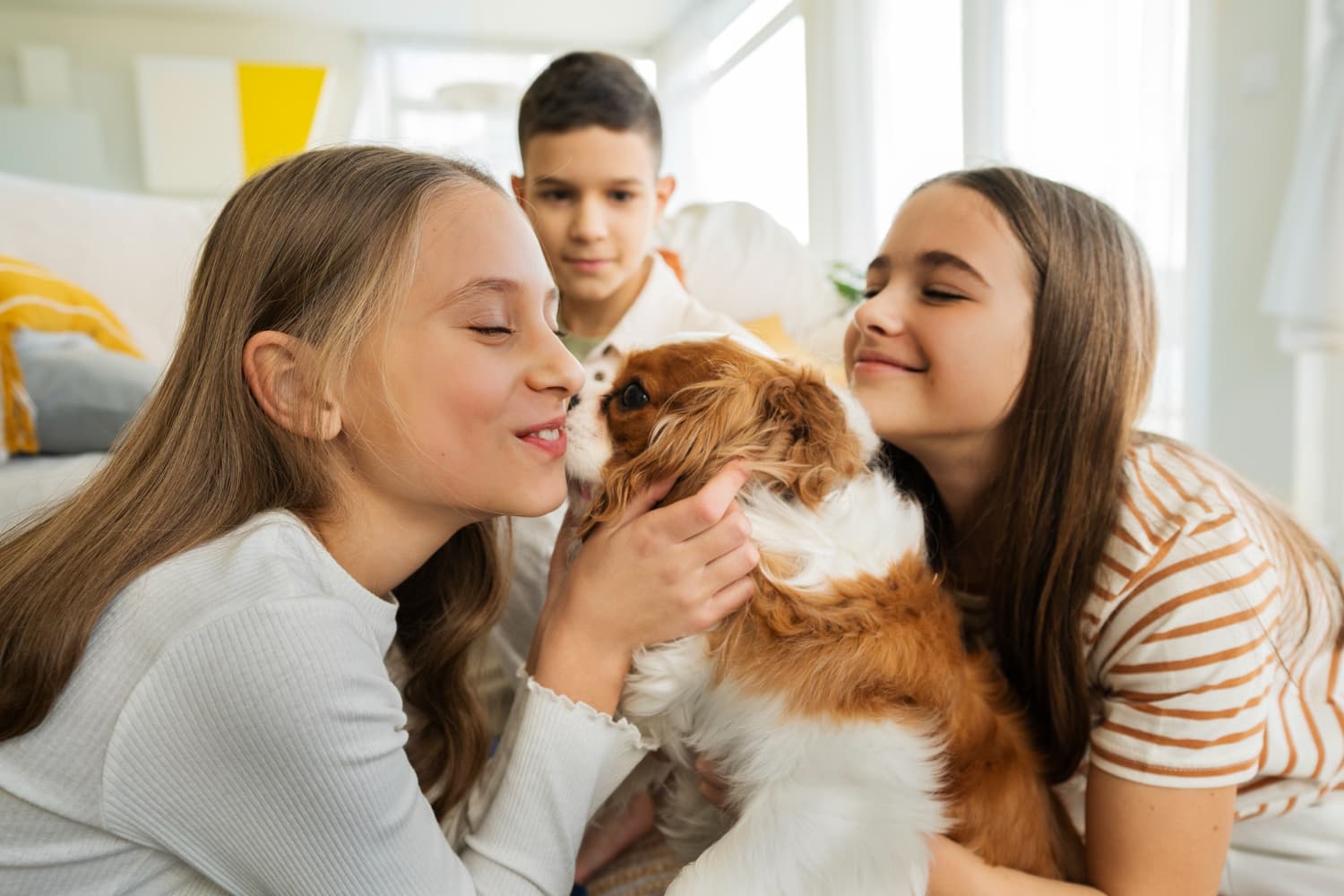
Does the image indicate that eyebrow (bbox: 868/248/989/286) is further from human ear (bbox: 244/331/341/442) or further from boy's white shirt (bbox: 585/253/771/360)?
human ear (bbox: 244/331/341/442)

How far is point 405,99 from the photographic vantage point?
18.3 feet

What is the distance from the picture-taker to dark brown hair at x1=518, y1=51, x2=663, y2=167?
230 centimetres

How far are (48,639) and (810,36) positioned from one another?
6394mm

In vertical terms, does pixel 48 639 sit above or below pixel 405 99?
below

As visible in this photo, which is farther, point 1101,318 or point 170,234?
point 170,234

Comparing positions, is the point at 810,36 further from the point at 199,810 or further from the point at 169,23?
the point at 199,810

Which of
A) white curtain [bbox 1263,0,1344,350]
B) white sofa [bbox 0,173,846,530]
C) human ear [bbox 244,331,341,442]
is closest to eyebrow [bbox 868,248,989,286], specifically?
human ear [bbox 244,331,341,442]

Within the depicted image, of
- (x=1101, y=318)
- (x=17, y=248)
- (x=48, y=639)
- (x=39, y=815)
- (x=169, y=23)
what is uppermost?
(x=169, y=23)

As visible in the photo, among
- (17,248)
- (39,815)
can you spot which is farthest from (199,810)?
(17,248)

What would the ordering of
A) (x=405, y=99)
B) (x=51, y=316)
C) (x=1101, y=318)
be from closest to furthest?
(x=1101, y=318), (x=51, y=316), (x=405, y=99)

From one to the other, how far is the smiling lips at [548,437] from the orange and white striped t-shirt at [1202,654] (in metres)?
0.78

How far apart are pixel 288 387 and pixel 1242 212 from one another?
3.63 metres

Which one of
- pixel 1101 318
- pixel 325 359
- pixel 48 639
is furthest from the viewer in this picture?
pixel 1101 318

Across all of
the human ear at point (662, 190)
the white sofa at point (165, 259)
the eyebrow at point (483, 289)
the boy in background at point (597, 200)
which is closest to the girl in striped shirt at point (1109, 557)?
the eyebrow at point (483, 289)
